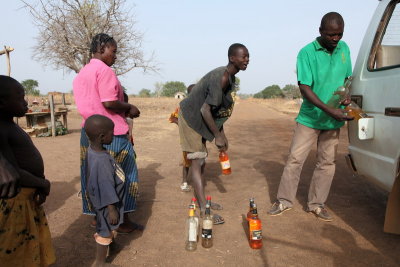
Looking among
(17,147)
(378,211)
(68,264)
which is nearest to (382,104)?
(378,211)

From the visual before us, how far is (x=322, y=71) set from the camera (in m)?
3.56

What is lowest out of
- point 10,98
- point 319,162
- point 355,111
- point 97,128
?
point 319,162

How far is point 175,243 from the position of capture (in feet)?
10.8

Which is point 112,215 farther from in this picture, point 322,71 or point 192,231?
point 322,71

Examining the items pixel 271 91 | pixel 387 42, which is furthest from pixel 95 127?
pixel 271 91

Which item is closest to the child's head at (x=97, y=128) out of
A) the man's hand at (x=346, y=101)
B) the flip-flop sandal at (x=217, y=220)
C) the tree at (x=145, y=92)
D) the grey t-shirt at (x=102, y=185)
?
the grey t-shirt at (x=102, y=185)

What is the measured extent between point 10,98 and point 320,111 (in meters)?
2.99

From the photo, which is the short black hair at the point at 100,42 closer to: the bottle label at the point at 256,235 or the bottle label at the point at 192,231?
the bottle label at the point at 192,231

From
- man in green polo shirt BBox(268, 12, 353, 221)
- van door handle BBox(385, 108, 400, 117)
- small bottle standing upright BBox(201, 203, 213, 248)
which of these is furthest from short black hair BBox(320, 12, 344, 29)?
small bottle standing upright BBox(201, 203, 213, 248)

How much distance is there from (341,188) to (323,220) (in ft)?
4.65

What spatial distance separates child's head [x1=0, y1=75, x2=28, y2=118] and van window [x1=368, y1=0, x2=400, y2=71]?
2.98m

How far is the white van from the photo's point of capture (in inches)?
111

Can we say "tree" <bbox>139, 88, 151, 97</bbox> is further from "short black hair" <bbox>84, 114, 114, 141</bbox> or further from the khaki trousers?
"short black hair" <bbox>84, 114, 114, 141</bbox>

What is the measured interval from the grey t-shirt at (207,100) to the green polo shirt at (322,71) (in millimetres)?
804
